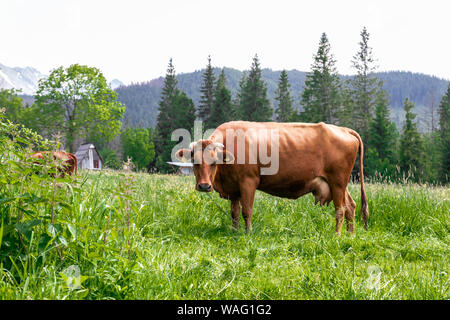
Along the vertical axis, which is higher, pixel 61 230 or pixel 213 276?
pixel 61 230

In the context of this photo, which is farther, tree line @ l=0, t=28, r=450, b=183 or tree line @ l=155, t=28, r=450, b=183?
tree line @ l=155, t=28, r=450, b=183

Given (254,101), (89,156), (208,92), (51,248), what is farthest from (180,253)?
(208,92)

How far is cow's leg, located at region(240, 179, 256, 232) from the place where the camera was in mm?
5719

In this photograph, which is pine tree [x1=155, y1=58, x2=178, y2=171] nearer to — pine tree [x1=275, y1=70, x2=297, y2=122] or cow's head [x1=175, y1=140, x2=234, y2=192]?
pine tree [x1=275, y1=70, x2=297, y2=122]

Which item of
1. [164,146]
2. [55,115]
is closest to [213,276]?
[55,115]

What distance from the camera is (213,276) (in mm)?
3584

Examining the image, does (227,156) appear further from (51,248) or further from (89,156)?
(89,156)

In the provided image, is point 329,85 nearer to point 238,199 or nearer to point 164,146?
point 164,146

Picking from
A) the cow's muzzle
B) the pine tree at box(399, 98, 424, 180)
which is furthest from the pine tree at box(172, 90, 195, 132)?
the cow's muzzle

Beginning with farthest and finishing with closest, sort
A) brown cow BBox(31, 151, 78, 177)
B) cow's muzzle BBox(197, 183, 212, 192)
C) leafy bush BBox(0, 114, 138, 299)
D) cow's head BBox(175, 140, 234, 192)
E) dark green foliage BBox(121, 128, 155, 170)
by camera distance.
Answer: dark green foliage BBox(121, 128, 155, 170) < cow's head BBox(175, 140, 234, 192) < cow's muzzle BBox(197, 183, 212, 192) < brown cow BBox(31, 151, 78, 177) < leafy bush BBox(0, 114, 138, 299)

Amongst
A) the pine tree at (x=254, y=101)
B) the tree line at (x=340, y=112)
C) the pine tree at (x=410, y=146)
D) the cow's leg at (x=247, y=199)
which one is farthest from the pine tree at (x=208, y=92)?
the cow's leg at (x=247, y=199)

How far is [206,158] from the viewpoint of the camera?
5.44 metres

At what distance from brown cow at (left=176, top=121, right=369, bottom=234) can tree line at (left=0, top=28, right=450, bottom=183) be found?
27531mm
